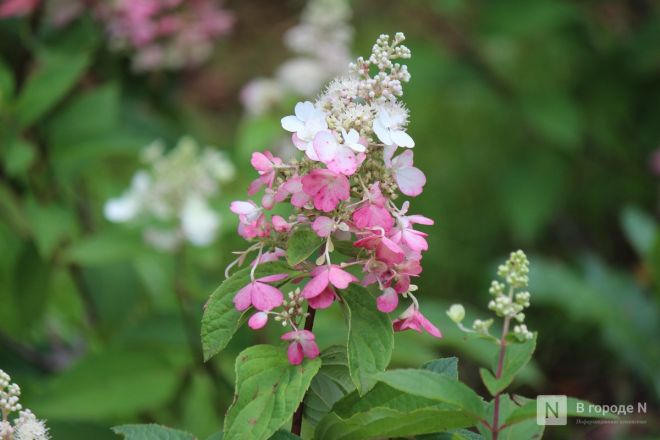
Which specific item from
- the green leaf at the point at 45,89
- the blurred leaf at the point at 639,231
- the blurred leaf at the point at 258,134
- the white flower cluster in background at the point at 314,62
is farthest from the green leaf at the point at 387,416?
the blurred leaf at the point at 639,231

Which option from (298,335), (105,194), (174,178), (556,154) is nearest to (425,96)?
(556,154)

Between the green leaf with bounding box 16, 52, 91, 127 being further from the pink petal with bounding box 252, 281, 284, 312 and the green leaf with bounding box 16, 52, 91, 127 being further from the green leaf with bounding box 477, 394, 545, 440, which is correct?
the green leaf with bounding box 477, 394, 545, 440

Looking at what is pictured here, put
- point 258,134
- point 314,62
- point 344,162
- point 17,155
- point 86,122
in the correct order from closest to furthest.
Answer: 1. point 344,162
2. point 17,155
3. point 86,122
4. point 258,134
5. point 314,62

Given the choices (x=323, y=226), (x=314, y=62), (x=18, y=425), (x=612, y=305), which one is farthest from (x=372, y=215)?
(x=612, y=305)

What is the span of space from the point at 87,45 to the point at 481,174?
2073mm

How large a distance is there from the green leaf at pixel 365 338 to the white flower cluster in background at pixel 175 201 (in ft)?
4.08

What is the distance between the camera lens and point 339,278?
2.87 ft

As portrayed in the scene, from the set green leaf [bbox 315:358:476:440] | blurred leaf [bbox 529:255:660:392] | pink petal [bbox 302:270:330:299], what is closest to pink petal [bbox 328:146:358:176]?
pink petal [bbox 302:270:330:299]

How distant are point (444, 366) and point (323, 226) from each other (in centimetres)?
23

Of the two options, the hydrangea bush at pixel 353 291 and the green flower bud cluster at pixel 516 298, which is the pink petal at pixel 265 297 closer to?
the hydrangea bush at pixel 353 291

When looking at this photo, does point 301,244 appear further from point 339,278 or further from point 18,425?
point 18,425

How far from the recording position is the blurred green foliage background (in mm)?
2113

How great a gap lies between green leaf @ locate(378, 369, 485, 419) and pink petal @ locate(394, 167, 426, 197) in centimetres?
18

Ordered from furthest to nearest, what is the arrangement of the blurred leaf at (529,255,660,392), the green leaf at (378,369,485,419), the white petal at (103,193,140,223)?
the blurred leaf at (529,255,660,392)
the white petal at (103,193,140,223)
the green leaf at (378,369,485,419)
